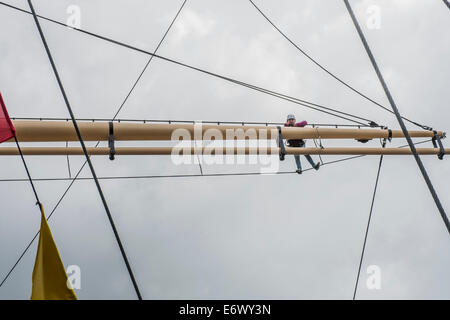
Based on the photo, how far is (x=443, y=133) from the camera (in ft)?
49.4

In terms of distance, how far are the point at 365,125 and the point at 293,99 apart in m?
2.91

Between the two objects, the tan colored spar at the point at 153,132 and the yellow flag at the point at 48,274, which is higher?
the tan colored spar at the point at 153,132

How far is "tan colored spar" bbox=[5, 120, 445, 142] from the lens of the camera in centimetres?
977

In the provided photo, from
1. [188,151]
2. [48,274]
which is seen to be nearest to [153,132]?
[188,151]

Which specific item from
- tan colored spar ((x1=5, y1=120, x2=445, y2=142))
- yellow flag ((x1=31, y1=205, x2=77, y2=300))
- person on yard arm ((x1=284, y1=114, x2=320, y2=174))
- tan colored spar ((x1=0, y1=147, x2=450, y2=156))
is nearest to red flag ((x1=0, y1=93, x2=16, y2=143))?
yellow flag ((x1=31, y1=205, x2=77, y2=300))

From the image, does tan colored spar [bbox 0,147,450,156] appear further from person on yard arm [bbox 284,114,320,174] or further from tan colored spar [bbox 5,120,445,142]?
person on yard arm [bbox 284,114,320,174]

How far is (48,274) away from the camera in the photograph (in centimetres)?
629

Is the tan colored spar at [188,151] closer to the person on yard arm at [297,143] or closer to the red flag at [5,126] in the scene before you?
the person on yard arm at [297,143]

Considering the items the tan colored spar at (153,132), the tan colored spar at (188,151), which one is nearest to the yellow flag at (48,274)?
the tan colored spar at (153,132)

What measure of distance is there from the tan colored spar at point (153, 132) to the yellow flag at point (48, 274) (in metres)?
3.85

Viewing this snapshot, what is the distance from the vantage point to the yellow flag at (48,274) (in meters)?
6.24

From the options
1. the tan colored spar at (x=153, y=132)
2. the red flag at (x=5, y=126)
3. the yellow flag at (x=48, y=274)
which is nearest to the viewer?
the yellow flag at (x=48, y=274)

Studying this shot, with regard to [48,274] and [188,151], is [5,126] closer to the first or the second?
[48,274]
